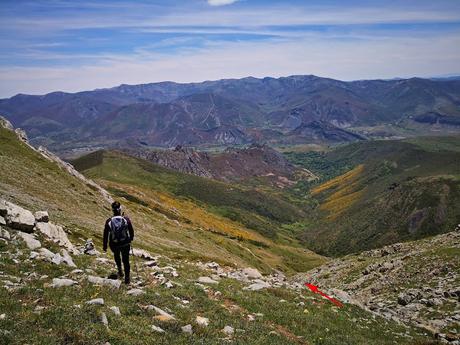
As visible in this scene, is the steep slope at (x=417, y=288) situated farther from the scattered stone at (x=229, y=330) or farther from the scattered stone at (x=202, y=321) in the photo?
the scattered stone at (x=202, y=321)

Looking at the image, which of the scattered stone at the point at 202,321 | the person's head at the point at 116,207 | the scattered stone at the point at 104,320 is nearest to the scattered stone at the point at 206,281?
the scattered stone at the point at 202,321

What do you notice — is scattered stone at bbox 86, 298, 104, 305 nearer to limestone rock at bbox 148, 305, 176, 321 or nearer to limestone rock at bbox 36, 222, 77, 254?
limestone rock at bbox 148, 305, 176, 321

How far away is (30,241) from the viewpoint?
25641mm

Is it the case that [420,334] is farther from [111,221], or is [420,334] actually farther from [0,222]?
[0,222]

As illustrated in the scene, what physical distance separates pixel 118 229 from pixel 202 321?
7.07 metres

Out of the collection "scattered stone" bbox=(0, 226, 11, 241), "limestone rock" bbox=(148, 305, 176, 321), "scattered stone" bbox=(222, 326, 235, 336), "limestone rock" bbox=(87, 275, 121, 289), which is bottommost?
"scattered stone" bbox=(222, 326, 235, 336)

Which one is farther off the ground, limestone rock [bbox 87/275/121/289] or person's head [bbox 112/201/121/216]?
person's head [bbox 112/201/121/216]

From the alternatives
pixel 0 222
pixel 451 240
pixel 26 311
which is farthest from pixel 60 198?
pixel 451 240

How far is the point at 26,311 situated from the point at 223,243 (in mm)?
124227

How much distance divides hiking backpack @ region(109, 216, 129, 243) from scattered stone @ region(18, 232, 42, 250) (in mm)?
6356

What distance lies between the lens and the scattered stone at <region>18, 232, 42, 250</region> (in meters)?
25.1

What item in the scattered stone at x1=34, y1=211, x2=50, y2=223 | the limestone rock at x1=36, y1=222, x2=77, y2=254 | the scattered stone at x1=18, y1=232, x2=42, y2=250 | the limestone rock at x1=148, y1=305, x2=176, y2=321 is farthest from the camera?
the scattered stone at x1=34, y1=211, x2=50, y2=223

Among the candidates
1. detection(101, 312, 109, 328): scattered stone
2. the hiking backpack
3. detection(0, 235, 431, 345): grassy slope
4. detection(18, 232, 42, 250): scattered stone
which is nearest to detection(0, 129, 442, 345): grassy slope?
detection(0, 235, 431, 345): grassy slope

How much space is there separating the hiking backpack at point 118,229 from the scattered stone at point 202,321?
6.33 meters
